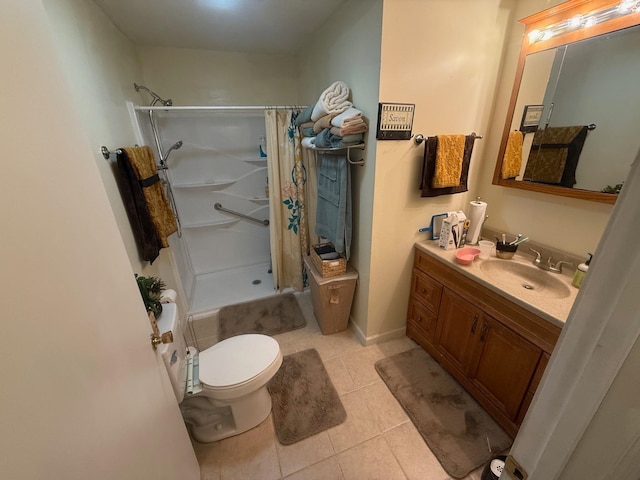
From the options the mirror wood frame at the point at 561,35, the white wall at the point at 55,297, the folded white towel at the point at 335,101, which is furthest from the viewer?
the folded white towel at the point at 335,101

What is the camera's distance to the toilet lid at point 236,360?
52.2 inches

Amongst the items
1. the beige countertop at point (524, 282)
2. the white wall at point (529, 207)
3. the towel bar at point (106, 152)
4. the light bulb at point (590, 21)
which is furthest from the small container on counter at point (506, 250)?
the towel bar at point (106, 152)

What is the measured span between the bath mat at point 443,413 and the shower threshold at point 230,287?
1.53 m

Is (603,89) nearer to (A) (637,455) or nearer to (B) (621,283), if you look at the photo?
(B) (621,283)

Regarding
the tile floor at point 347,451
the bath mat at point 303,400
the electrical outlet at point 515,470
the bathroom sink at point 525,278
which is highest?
the electrical outlet at point 515,470

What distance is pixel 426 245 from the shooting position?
1800mm

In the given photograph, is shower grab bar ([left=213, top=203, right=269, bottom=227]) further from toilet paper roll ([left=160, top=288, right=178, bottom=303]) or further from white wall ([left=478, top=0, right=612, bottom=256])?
white wall ([left=478, top=0, right=612, bottom=256])

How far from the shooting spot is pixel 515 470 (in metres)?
0.48

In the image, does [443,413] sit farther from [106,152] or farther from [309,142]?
[106,152]

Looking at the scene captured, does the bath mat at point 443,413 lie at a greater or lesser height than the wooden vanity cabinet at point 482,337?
lesser

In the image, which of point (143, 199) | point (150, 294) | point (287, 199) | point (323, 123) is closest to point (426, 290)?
point (323, 123)

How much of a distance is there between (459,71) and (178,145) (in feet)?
8.32

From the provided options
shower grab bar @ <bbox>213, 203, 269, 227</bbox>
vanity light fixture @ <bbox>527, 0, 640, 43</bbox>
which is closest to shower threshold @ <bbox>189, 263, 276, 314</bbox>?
shower grab bar @ <bbox>213, 203, 269, 227</bbox>

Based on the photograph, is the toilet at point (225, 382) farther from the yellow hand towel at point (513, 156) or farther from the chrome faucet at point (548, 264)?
the yellow hand towel at point (513, 156)
